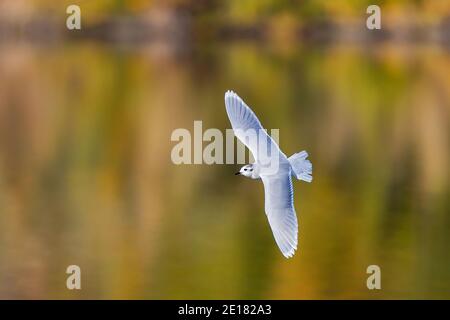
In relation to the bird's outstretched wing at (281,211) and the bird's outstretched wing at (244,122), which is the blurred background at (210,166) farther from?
the bird's outstretched wing at (244,122)

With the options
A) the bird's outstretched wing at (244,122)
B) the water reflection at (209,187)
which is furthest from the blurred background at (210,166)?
the bird's outstretched wing at (244,122)

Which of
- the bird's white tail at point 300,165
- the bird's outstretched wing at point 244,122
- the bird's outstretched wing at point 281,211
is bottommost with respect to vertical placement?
the bird's outstretched wing at point 281,211

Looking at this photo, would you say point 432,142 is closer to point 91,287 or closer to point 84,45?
point 91,287

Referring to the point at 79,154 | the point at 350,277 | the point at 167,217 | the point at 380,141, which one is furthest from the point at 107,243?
the point at 380,141

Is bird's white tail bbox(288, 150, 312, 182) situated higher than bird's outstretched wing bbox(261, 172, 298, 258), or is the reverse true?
bird's white tail bbox(288, 150, 312, 182)

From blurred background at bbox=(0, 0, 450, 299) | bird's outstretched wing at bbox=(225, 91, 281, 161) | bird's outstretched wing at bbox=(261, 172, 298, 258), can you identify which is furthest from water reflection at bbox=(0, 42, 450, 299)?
bird's outstretched wing at bbox=(225, 91, 281, 161)

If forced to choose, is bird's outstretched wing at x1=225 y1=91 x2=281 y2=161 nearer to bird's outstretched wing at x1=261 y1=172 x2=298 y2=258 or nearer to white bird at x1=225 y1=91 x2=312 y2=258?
white bird at x1=225 y1=91 x2=312 y2=258

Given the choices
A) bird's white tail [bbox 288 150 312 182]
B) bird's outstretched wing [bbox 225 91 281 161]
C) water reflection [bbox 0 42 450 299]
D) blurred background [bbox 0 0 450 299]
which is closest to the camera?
bird's outstretched wing [bbox 225 91 281 161]
